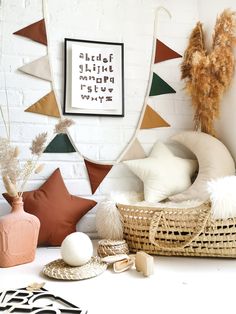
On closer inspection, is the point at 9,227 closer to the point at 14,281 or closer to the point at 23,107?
the point at 14,281

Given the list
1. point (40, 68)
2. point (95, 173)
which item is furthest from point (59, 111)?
point (95, 173)

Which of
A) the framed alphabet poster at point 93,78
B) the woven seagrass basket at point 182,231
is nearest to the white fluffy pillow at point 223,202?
the woven seagrass basket at point 182,231

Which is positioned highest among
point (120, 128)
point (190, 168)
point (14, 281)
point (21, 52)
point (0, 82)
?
point (21, 52)

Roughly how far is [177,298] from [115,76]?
102 centimetres

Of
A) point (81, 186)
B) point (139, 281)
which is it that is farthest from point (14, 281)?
point (81, 186)

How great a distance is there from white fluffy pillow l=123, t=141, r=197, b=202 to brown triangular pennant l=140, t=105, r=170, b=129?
14cm

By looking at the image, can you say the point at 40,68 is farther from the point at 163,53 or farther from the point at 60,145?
the point at 163,53

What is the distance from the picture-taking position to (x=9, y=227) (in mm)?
1064

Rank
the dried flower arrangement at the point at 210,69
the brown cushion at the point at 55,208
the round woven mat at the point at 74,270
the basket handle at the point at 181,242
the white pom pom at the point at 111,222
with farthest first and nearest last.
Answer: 1. the dried flower arrangement at the point at 210,69
2. the brown cushion at the point at 55,208
3. the white pom pom at the point at 111,222
4. the basket handle at the point at 181,242
5. the round woven mat at the point at 74,270

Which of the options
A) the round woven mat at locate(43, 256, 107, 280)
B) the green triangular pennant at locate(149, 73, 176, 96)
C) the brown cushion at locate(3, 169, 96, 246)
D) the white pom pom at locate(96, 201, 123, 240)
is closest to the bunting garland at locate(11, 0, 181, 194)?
the green triangular pennant at locate(149, 73, 176, 96)

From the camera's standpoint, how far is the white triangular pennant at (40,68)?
145 cm

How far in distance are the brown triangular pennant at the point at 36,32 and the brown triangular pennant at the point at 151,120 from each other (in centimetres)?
53

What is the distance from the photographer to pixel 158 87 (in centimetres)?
160

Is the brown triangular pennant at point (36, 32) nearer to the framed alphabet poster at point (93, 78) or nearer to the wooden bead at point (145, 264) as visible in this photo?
the framed alphabet poster at point (93, 78)
